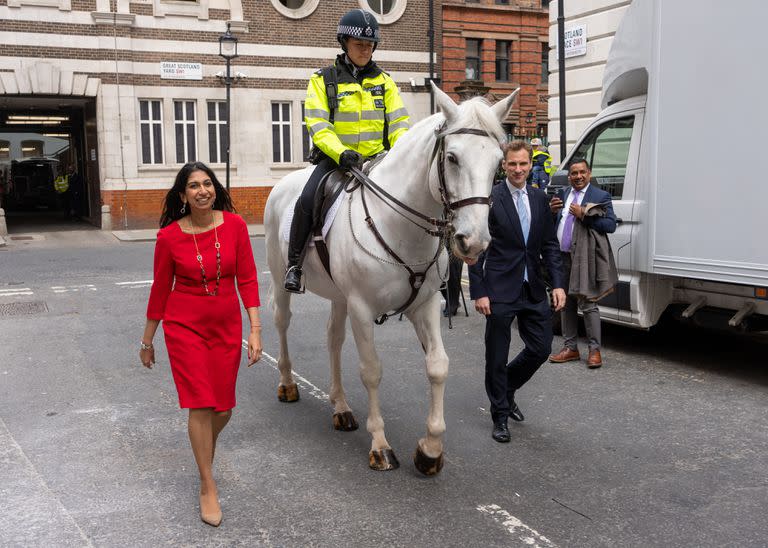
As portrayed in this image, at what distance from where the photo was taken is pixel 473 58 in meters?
35.3

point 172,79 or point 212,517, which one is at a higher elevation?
point 172,79

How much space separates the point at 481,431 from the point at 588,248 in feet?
8.51

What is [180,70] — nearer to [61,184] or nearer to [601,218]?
[61,184]

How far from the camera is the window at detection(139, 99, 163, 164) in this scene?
77.9ft

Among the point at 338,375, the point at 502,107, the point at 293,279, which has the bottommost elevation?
the point at 338,375

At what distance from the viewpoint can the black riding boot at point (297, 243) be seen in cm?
537

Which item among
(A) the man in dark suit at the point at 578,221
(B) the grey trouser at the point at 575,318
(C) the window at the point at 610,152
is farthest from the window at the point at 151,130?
(B) the grey trouser at the point at 575,318

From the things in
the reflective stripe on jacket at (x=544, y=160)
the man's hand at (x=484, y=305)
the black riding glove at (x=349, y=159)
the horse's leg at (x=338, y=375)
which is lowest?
the horse's leg at (x=338, y=375)

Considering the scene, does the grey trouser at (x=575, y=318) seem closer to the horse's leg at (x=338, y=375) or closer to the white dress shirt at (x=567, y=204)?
the white dress shirt at (x=567, y=204)

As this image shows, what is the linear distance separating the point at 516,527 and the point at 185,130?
874 inches

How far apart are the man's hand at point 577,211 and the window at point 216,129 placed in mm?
18980

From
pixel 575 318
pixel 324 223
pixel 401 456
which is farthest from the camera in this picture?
pixel 575 318

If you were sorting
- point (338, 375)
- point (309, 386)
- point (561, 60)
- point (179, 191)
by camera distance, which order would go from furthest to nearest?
point (561, 60) → point (309, 386) → point (338, 375) → point (179, 191)

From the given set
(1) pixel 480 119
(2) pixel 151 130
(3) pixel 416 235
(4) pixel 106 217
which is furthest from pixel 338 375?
(2) pixel 151 130
